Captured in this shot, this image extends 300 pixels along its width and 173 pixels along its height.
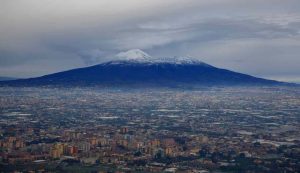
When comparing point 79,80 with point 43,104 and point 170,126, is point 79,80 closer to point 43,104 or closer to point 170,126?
point 43,104

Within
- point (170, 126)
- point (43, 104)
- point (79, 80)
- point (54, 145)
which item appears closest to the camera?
point (54, 145)

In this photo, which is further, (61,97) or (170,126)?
(61,97)

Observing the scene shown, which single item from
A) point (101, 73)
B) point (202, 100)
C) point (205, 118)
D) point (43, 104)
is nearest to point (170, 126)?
point (205, 118)

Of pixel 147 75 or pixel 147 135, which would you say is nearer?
pixel 147 135

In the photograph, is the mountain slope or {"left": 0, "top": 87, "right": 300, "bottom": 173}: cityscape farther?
the mountain slope
